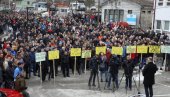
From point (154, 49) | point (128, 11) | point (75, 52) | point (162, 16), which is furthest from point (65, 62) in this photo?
point (128, 11)

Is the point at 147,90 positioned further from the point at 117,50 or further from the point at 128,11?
the point at 128,11

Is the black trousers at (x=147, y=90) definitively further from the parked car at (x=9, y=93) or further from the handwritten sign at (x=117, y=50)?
the handwritten sign at (x=117, y=50)

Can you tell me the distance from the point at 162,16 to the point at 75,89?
20.3 m

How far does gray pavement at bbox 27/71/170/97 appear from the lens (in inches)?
728

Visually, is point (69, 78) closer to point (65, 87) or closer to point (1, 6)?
point (65, 87)

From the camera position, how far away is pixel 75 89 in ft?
63.9

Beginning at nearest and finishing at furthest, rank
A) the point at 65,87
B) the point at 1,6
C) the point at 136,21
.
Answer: the point at 65,87 < the point at 136,21 < the point at 1,6

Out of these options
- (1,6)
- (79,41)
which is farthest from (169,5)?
(1,6)

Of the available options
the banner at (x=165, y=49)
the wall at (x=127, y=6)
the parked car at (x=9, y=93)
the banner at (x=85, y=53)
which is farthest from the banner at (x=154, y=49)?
the wall at (x=127, y=6)

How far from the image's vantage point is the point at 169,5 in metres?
36.6

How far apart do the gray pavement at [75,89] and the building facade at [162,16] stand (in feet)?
51.4

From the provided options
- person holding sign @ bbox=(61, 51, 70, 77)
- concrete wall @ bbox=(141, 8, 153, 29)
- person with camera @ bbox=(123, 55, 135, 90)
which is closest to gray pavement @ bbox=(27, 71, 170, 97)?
person holding sign @ bbox=(61, 51, 70, 77)

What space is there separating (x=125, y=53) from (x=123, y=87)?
3967 mm

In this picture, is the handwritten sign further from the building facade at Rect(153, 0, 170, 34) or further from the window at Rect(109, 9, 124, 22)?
the window at Rect(109, 9, 124, 22)
